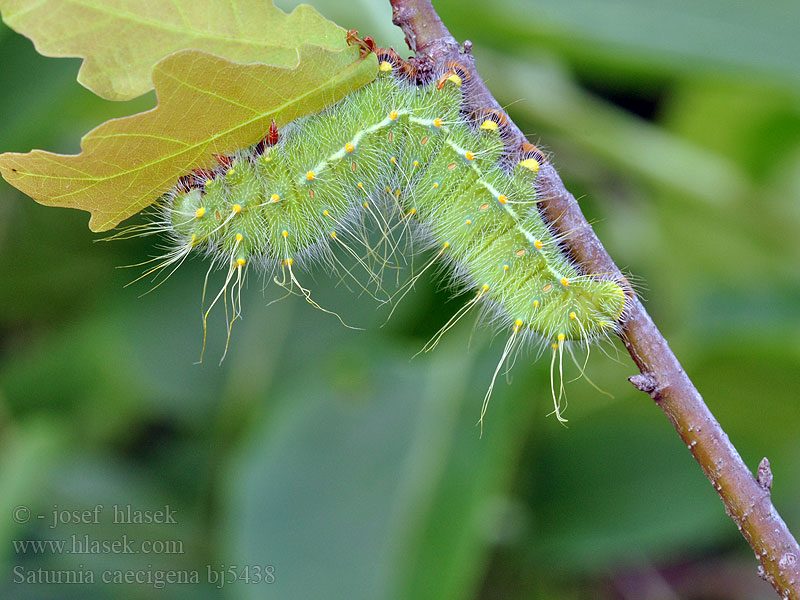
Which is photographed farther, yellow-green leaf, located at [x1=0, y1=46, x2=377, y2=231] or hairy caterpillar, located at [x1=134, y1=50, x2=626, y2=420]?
hairy caterpillar, located at [x1=134, y1=50, x2=626, y2=420]

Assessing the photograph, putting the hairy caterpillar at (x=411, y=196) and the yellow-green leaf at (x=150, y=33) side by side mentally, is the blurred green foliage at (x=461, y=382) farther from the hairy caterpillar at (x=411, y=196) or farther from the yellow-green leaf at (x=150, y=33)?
the yellow-green leaf at (x=150, y=33)

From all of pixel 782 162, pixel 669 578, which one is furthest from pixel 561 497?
pixel 782 162

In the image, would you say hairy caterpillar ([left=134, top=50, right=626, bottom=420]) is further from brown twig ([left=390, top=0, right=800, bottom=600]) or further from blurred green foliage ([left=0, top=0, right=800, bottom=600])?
blurred green foliage ([left=0, top=0, right=800, bottom=600])

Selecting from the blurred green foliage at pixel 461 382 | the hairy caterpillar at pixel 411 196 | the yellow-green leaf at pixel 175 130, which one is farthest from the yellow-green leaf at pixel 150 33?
the blurred green foliage at pixel 461 382

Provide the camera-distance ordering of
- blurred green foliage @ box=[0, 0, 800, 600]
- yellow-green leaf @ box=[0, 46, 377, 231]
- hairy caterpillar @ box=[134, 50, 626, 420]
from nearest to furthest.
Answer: yellow-green leaf @ box=[0, 46, 377, 231]
hairy caterpillar @ box=[134, 50, 626, 420]
blurred green foliage @ box=[0, 0, 800, 600]

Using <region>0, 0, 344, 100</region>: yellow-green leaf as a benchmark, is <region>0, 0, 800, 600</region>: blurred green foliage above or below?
below

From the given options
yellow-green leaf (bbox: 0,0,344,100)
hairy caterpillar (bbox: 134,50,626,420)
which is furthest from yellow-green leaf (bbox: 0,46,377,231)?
hairy caterpillar (bbox: 134,50,626,420)

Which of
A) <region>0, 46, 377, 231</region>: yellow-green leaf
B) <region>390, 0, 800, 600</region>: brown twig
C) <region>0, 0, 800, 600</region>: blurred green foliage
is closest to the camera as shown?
<region>0, 46, 377, 231</region>: yellow-green leaf

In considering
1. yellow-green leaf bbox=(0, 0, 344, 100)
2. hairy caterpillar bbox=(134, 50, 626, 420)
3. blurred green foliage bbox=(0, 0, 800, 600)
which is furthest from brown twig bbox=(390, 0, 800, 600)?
blurred green foliage bbox=(0, 0, 800, 600)
